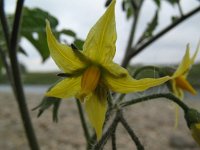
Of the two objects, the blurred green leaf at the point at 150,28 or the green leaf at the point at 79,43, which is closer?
the green leaf at the point at 79,43

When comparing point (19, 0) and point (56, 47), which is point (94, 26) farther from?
point (19, 0)

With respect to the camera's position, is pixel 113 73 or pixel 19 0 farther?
pixel 19 0

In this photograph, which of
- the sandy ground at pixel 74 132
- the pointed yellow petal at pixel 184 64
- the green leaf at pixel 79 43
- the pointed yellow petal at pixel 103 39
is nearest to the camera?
the pointed yellow petal at pixel 103 39

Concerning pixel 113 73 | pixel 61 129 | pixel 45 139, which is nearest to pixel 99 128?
pixel 113 73

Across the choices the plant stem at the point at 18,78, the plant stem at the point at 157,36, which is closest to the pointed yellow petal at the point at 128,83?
the plant stem at the point at 18,78

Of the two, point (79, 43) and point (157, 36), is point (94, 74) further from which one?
point (157, 36)

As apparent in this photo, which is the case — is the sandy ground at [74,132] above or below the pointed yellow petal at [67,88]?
below

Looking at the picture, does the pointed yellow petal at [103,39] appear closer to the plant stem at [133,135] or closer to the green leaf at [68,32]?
the plant stem at [133,135]
